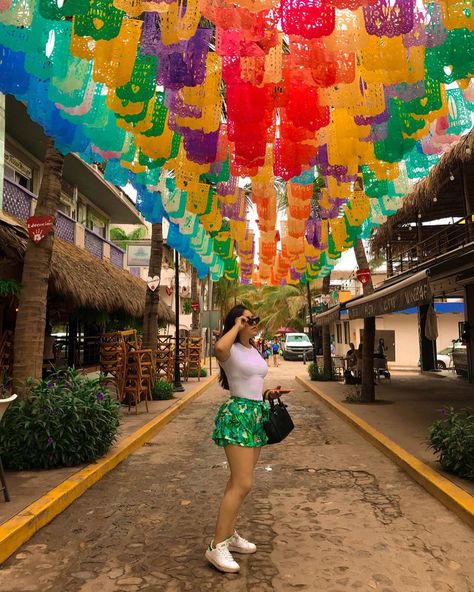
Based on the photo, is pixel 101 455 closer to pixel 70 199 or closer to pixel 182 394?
pixel 182 394

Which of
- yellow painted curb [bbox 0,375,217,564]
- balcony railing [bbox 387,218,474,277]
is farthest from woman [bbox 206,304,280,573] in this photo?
balcony railing [bbox 387,218,474,277]

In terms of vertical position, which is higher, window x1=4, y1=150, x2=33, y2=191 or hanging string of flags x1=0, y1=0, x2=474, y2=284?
window x1=4, y1=150, x2=33, y2=191

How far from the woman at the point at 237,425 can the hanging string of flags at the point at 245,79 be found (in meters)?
2.71

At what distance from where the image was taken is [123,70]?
4.66m

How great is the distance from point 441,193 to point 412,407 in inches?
298

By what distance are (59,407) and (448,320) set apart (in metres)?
26.5

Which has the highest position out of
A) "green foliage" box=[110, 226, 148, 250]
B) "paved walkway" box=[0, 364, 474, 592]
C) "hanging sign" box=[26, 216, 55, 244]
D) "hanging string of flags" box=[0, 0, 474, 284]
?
"green foliage" box=[110, 226, 148, 250]

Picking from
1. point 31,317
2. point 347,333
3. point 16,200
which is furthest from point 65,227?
point 347,333

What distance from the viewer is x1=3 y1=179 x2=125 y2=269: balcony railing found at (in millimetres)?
11227

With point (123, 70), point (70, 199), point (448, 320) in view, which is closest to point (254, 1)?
point (123, 70)

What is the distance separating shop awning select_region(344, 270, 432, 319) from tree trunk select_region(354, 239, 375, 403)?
0.80 meters

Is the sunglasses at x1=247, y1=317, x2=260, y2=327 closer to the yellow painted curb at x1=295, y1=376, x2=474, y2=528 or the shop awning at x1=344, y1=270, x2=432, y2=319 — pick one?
the yellow painted curb at x1=295, y1=376, x2=474, y2=528

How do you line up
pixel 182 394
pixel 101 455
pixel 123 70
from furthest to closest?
pixel 182 394 → pixel 101 455 → pixel 123 70

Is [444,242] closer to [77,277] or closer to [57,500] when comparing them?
[77,277]
